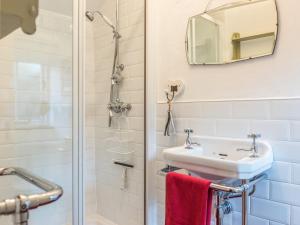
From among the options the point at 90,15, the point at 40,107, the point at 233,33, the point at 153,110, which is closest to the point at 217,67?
the point at 233,33

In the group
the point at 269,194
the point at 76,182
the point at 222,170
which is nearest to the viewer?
the point at 222,170

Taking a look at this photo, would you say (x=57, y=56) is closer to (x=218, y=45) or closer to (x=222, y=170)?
(x=218, y=45)

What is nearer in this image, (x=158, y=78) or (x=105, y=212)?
(x=158, y=78)

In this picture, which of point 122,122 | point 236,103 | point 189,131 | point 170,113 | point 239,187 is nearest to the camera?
point 239,187

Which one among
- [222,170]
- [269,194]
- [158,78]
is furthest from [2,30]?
[269,194]

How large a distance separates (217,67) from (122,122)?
865mm

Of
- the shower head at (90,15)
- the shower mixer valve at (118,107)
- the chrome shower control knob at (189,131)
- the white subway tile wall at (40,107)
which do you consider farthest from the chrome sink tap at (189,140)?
the shower head at (90,15)

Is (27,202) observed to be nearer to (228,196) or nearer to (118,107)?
(228,196)

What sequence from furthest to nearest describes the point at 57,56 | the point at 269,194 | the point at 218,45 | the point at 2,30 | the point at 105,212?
the point at 105,212
the point at 57,56
the point at 2,30
the point at 218,45
the point at 269,194

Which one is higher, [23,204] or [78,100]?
[78,100]

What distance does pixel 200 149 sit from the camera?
4.91ft

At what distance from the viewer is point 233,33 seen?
4.57 feet

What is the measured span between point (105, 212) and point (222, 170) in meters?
1.35

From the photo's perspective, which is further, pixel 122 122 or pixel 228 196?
pixel 122 122
